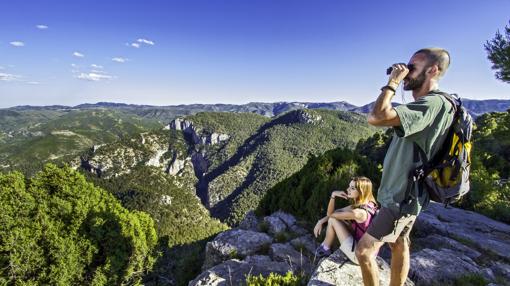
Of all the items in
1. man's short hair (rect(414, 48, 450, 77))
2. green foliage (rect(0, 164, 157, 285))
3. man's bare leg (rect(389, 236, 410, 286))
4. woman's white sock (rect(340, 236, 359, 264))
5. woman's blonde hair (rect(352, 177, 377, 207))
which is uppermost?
man's short hair (rect(414, 48, 450, 77))

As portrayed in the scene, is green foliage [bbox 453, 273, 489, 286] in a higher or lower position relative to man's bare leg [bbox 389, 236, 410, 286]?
lower

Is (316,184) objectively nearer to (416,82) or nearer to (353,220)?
(353,220)

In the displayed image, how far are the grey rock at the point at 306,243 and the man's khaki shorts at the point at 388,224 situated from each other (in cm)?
372

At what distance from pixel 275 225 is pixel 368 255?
524 centimetres

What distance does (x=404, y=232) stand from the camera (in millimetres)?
3156

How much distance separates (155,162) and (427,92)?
657 ft

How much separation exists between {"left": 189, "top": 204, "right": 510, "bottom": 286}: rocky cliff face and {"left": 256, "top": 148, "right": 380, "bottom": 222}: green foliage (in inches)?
22.5

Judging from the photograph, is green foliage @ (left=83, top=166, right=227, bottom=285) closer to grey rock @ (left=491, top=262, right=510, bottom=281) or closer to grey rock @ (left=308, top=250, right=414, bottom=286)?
grey rock @ (left=491, top=262, right=510, bottom=281)

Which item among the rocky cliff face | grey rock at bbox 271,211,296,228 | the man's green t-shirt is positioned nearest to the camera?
the man's green t-shirt

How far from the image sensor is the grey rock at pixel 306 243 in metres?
6.53

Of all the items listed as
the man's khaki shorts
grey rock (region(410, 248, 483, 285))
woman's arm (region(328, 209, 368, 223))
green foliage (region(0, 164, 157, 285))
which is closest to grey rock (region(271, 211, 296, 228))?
→ grey rock (region(410, 248, 483, 285))

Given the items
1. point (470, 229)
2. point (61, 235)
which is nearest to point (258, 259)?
point (470, 229)

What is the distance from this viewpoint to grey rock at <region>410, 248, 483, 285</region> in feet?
14.7

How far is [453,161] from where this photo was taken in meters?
2.58
